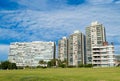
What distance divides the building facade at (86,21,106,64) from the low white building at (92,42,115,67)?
102 feet

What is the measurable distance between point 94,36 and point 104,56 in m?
41.7

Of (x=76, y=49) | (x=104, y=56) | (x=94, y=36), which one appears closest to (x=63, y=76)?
(x=104, y=56)

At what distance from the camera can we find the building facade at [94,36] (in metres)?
171

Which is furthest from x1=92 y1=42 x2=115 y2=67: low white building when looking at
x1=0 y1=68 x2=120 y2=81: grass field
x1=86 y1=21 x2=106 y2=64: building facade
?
x1=0 y1=68 x2=120 y2=81: grass field

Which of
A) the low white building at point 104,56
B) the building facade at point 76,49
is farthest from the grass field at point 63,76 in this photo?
the building facade at point 76,49

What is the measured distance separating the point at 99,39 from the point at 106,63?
39896 millimetres

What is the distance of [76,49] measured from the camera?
187 m

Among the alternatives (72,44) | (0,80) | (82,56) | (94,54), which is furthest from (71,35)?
(0,80)

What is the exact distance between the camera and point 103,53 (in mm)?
136250

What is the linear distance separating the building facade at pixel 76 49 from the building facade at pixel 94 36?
29.9 ft

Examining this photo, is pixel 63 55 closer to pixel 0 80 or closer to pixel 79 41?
pixel 79 41

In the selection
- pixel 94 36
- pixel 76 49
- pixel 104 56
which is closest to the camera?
pixel 104 56

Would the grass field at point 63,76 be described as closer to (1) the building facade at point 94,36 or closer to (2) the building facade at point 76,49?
(1) the building facade at point 94,36

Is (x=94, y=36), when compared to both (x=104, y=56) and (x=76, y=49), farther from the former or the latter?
(x=104, y=56)
